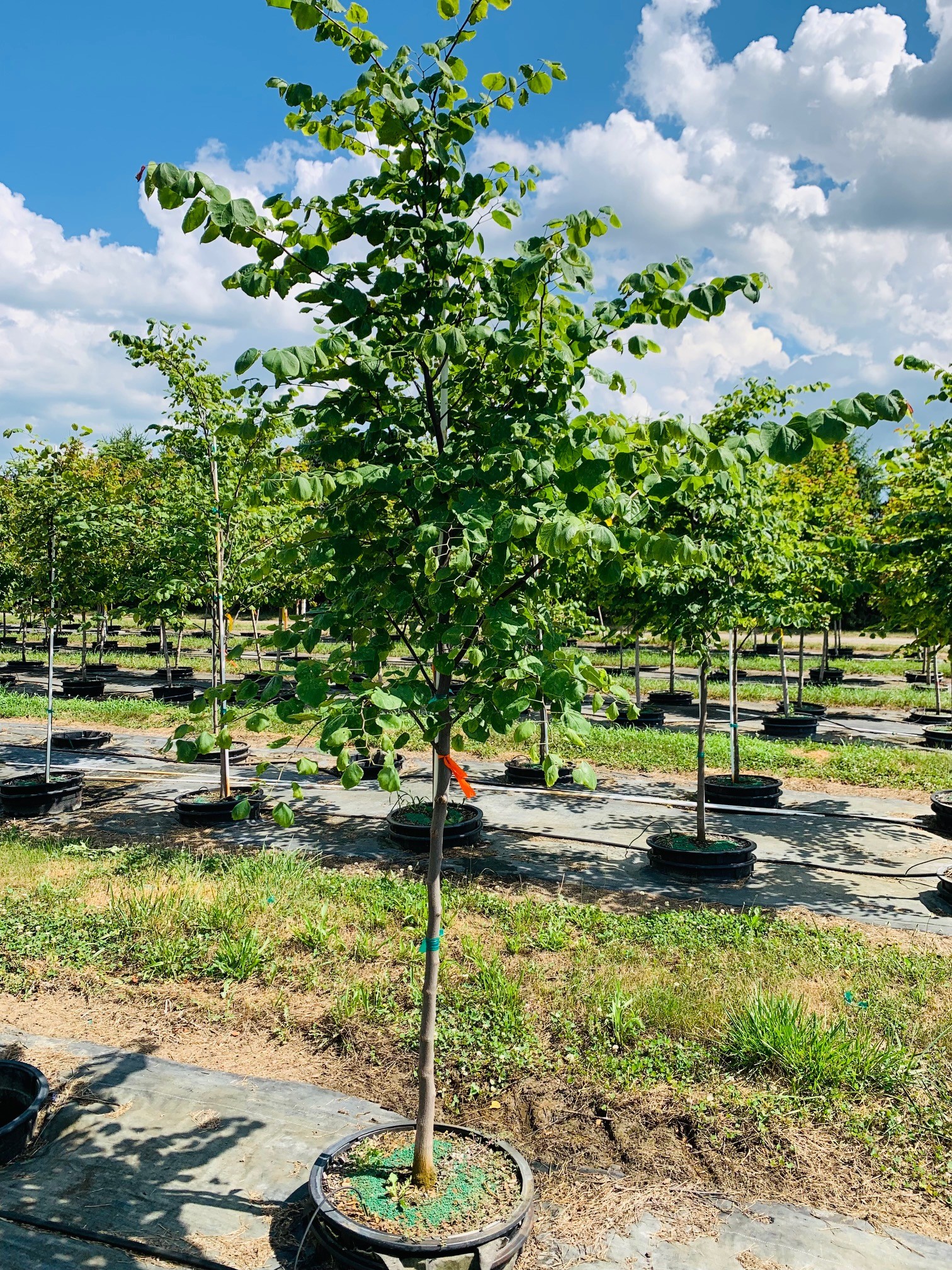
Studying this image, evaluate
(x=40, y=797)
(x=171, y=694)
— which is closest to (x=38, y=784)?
(x=40, y=797)

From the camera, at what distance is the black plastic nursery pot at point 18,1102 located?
3789 millimetres

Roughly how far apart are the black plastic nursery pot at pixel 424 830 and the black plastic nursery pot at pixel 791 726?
875 cm

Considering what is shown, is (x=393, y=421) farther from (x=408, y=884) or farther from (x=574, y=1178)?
(x=408, y=884)

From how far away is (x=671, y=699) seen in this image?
19.9 meters

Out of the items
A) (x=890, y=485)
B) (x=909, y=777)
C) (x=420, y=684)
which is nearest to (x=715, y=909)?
(x=890, y=485)

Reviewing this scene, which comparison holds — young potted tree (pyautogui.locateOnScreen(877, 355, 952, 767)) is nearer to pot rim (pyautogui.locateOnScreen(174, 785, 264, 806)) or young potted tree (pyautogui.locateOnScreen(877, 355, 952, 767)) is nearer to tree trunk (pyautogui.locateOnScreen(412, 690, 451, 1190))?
tree trunk (pyautogui.locateOnScreen(412, 690, 451, 1190))

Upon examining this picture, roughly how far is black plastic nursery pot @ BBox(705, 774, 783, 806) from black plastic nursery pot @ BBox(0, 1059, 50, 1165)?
25.7ft

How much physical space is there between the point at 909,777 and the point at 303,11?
1213 centimetres

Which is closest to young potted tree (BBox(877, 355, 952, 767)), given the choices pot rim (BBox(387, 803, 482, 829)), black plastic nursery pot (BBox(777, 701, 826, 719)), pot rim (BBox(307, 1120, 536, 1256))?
pot rim (BBox(387, 803, 482, 829))

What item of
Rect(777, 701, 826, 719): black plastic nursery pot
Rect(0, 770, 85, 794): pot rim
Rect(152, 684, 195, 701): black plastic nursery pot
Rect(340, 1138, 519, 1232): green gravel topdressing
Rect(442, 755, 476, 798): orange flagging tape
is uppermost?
Rect(442, 755, 476, 798): orange flagging tape

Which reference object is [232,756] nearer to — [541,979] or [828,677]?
[541,979]

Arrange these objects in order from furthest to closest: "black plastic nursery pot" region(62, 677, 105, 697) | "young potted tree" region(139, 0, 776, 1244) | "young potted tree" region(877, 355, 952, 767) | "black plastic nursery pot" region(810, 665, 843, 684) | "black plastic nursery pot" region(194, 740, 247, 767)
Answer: "black plastic nursery pot" region(810, 665, 843, 684)
"black plastic nursery pot" region(62, 677, 105, 697)
"black plastic nursery pot" region(194, 740, 247, 767)
"young potted tree" region(877, 355, 952, 767)
"young potted tree" region(139, 0, 776, 1244)

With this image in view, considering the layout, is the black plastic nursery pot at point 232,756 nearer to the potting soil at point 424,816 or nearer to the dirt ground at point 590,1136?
the potting soil at point 424,816

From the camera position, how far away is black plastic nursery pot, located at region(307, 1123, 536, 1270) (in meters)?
2.90
